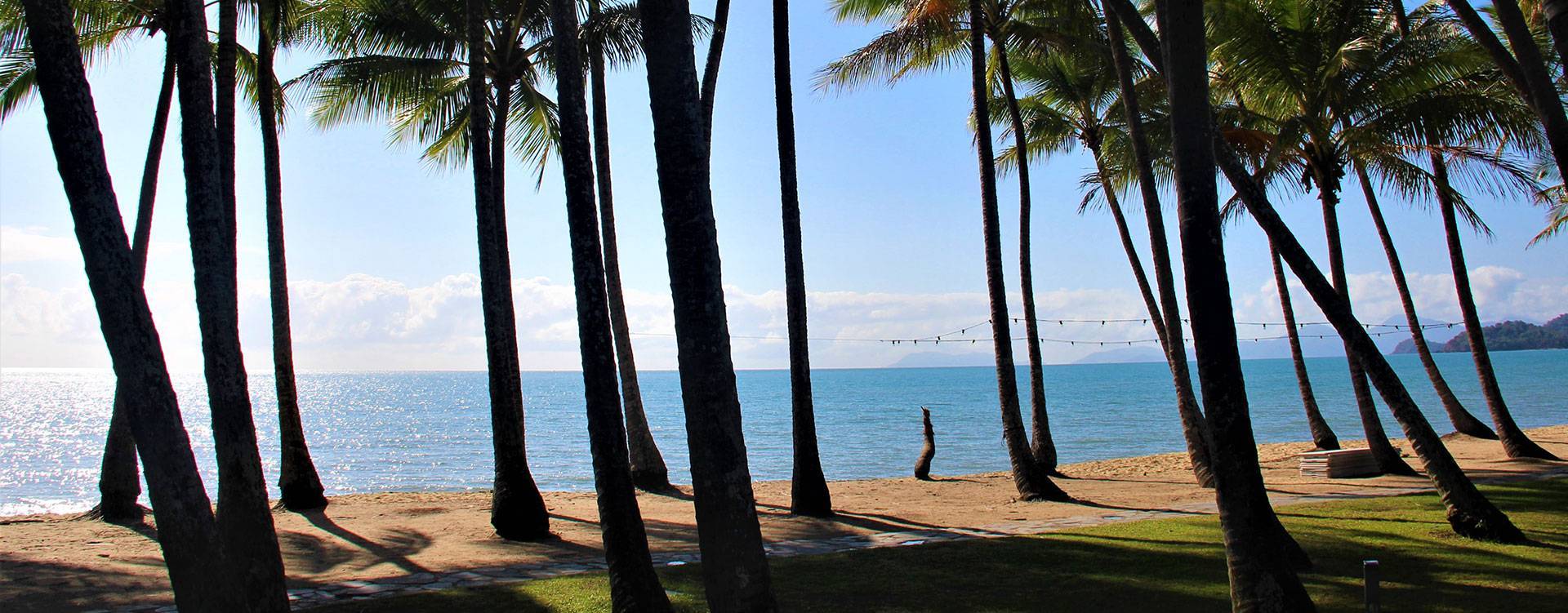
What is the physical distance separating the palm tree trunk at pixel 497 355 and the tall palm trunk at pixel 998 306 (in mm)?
6810

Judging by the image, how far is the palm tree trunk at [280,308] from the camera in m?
14.4

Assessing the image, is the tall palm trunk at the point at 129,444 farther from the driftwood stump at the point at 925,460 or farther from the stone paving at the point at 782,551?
the driftwood stump at the point at 925,460

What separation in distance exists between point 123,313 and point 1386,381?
9613 millimetres

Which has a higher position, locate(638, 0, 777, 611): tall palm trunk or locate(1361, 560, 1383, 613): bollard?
locate(638, 0, 777, 611): tall palm trunk

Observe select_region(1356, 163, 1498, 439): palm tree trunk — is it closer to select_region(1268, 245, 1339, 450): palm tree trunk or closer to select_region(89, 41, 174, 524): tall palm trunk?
select_region(1268, 245, 1339, 450): palm tree trunk

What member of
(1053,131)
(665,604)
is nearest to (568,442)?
(1053,131)

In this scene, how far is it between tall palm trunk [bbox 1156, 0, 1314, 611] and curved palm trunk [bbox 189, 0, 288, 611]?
6108 millimetres

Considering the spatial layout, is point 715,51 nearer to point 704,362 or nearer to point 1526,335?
point 704,362

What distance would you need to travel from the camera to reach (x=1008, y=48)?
17.7 m

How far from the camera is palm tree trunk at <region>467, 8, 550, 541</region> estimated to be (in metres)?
11.5

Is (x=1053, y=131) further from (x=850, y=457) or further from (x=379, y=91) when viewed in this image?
(x=850, y=457)

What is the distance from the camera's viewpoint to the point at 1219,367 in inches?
245

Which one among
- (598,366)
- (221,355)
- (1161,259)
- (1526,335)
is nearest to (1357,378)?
(1161,259)

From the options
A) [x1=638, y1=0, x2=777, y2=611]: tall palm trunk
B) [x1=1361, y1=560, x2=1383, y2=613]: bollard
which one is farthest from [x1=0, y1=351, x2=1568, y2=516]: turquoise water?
[x1=1361, y1=560, x2=1383, y2=613]: bollard
